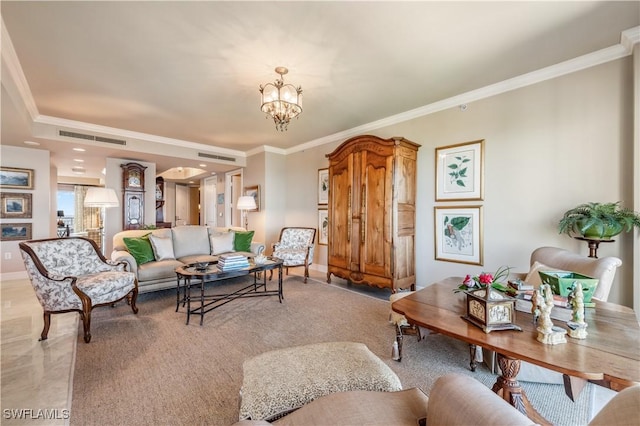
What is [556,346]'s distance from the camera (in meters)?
1.21

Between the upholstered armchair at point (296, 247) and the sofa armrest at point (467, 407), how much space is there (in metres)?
3.77

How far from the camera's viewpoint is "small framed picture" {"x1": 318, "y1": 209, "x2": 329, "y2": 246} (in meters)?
5.34

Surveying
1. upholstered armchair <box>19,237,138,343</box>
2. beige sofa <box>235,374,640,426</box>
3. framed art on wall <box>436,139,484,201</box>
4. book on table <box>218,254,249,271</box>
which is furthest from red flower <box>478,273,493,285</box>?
upholstered armchair <box>19,237,138,343</box>

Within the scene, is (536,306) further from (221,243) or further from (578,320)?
(221,243)

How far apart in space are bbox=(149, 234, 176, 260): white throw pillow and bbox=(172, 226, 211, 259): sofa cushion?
0.60 ft

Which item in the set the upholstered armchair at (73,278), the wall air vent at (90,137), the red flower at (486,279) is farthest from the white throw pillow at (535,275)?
the wall air vent at (90,137)

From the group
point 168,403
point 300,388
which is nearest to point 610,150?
point 300,388

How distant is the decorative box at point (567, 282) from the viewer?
5.14 ft

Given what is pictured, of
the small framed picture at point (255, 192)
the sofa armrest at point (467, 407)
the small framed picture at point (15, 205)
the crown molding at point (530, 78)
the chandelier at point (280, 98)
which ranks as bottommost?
the sofa armrest at point (467, 407)

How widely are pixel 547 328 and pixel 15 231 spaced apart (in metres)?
7.55

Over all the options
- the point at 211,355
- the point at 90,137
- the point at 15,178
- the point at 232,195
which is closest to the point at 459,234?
the point at 211,355

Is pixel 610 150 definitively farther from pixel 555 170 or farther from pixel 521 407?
pixel 521 407

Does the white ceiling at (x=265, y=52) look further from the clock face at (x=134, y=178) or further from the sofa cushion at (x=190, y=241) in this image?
the sofa cushion at (x=190, y=241)

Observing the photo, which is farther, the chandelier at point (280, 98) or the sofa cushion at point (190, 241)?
the sofa cushion at point (190, 241)
